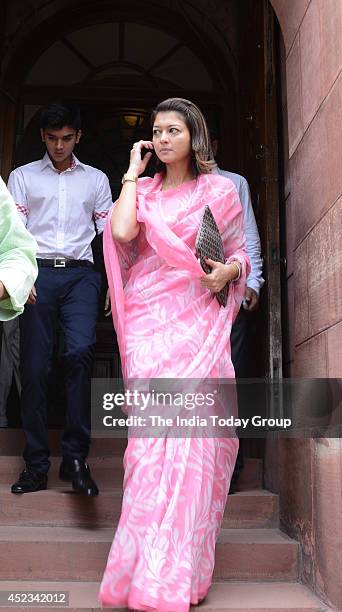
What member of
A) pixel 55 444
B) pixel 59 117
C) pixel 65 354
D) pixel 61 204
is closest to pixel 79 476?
pixel 65 354

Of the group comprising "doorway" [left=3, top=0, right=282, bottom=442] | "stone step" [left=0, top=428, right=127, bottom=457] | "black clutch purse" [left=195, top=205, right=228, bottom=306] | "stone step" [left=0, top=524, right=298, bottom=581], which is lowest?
"stone step" [left=0, top=524, right=298, bottom=581]

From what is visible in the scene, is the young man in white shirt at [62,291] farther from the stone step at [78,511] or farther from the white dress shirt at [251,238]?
the white dress shirt at [251,238]

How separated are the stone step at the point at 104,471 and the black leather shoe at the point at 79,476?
1.20 feet

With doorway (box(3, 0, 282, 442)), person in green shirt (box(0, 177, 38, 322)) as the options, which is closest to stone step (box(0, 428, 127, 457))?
doorway (box(3, 0, 282, 442))

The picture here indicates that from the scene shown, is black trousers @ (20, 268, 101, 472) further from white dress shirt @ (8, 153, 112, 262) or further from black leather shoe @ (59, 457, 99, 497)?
white dress shirt @ (8, 153, 112, 262)

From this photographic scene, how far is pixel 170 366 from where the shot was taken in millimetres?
2844

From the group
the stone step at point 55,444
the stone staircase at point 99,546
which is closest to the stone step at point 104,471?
the stone staircase at point 99,546

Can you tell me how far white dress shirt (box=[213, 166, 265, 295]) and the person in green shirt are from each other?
2059 millimetres

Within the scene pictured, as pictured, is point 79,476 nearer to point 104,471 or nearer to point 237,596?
point 104,471

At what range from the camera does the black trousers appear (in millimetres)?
3525

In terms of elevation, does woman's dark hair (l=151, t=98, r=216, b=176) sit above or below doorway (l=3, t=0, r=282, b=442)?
below

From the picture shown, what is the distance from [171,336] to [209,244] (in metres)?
0.40

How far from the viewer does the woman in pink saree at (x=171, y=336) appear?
256 cm

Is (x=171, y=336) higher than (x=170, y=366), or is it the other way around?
(x=171, y=336)
